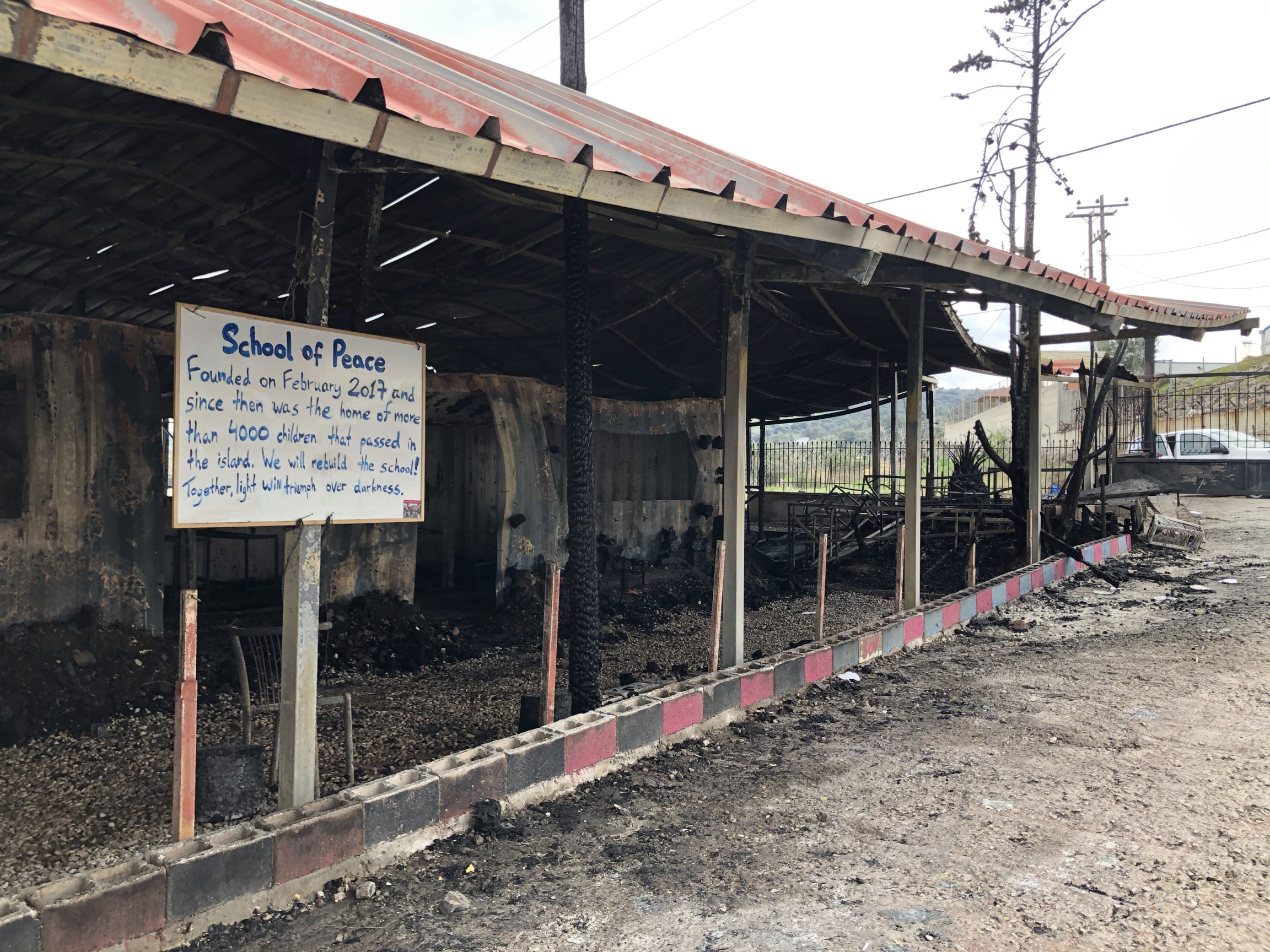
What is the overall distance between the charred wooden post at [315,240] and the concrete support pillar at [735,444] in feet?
9.96

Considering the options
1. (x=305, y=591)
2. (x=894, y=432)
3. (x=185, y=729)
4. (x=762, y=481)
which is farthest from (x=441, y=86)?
(x=762, y=481)

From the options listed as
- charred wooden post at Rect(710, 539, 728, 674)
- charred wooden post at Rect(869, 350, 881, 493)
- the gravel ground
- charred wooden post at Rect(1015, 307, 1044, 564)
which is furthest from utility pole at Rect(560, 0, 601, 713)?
charred wooden post at Rect(869, 350, 881, 493)

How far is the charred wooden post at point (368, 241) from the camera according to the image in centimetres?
523

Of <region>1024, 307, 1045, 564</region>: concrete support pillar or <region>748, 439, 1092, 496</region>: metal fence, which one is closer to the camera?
<region>1024, 307, 1045, 564</region>: concrete support pillar

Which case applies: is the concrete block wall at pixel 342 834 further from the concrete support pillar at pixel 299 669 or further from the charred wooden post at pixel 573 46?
the charred wooden post at pixel 573 46

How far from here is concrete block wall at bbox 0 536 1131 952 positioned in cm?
279

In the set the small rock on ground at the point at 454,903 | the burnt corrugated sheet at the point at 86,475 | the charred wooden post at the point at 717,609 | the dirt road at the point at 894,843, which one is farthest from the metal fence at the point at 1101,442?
the small rock on ground at the point at 454,903

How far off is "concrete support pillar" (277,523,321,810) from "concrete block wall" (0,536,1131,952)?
0.16 meters

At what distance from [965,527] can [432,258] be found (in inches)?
373

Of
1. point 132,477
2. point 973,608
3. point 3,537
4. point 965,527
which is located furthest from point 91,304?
point 965,527

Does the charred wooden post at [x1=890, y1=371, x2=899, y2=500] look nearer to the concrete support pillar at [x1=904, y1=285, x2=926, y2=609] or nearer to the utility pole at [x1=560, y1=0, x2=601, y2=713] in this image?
the concrete support pillar at [x1=904, y1=285, x2=926, y2=609]

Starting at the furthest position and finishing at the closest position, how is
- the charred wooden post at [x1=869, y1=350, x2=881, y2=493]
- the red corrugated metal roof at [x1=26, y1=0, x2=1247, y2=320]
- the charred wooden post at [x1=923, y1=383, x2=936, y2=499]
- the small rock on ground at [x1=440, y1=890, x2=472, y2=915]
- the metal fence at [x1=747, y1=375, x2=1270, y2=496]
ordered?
the metal fence at [x1=747, y1=375, x2=1270, y2=496]
the charred wooden post at [x1=923, y1=383, x2=936, y2=499]
the charred wooden post at [x1=869, y1=350, x2=881, y2=493]
the small rock on ground at [x1=440, y1=890, x2=472, y2=915]
the red corrugated metal roof at [x1=26, y1=0, x2=1247, y2=320]

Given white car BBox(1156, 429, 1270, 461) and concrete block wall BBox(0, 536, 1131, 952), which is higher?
white car BBox(1156, 429, 1270, 461)

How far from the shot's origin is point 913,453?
8.43 m
